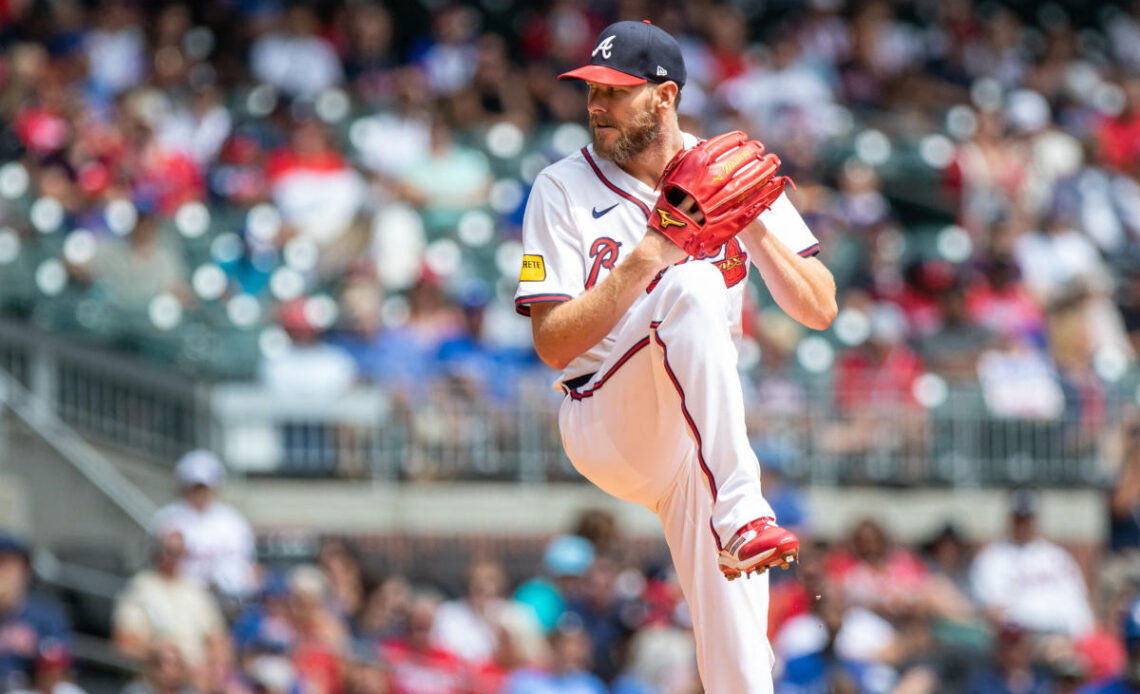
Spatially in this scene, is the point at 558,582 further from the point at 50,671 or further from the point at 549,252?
the point at 549,252

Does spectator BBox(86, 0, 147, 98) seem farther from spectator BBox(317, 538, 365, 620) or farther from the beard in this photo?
the beard

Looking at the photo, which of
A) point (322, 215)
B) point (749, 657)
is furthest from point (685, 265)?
point (322, 215)

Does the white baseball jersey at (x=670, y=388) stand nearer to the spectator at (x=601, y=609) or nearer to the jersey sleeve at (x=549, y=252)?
the jersey sleeve at (x=549, y=252)

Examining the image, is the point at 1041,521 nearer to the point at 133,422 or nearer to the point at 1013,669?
the point at 1013,669

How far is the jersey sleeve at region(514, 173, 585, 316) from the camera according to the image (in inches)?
198

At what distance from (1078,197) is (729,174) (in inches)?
439

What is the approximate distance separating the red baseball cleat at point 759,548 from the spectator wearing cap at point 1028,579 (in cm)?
622

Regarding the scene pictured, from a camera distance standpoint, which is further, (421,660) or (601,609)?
(601,609)

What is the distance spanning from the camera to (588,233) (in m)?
5.14

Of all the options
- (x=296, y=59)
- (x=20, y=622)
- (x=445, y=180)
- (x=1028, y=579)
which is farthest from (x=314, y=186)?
(x=1028, y=579)

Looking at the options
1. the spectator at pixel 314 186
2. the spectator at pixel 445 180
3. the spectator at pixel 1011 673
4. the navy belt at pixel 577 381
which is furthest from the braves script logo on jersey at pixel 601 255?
the spectator at pixel 445 180

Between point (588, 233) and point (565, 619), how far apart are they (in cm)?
483

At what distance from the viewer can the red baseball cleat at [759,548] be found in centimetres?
446

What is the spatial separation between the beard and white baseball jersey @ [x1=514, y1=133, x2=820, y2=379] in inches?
2.6
